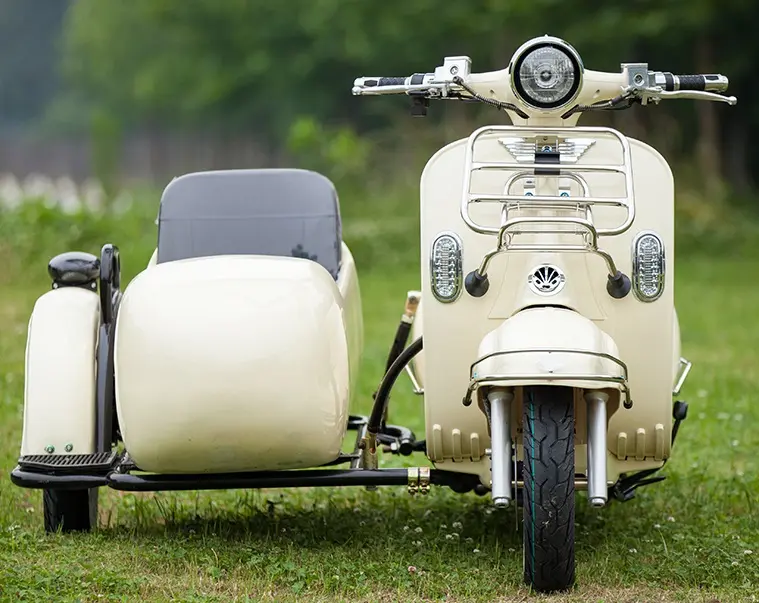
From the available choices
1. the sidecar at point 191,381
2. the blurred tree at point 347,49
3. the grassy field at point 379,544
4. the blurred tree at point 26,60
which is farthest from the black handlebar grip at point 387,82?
the blurred tree at point 26,60

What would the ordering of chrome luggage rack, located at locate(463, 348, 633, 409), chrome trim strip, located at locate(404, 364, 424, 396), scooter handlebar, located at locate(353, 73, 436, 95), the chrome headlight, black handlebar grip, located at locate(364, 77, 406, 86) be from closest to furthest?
chrome luggage rack, located at locate(463, 348, 633, 409)
the chrome headlight
scooter handlebar, located at locate(353, 73, 436, 95)
black handlebar grip, located at locate(364, 77, 406, 86)
chrome trim strip, located at locate(404, 364, 424, 396)

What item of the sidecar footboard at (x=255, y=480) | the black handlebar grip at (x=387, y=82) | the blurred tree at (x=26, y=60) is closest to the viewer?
the sidecar footboard at (x=255, y=480)

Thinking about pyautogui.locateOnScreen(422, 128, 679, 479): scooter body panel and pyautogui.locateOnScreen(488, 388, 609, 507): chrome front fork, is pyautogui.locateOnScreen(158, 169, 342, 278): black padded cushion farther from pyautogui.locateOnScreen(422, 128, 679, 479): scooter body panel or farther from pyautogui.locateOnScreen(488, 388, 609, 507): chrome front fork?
pyautogui.locateOnScreen(488, 388, 609, 507): chrome front fork

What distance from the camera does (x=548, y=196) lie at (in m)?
3.93

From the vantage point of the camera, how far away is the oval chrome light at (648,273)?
4031mm

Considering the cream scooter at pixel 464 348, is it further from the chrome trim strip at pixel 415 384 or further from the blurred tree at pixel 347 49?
the blurred tree at pixel 347 49

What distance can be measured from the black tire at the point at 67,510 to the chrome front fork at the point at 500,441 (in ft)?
4.67

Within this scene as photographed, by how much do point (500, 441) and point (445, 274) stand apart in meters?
0.56

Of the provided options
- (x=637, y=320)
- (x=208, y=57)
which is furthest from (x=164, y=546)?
(x=208, y=57)

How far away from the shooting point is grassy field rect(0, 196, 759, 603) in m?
3.88

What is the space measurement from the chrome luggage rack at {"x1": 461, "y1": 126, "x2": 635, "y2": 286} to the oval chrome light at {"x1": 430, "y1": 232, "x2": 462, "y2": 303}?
9cm

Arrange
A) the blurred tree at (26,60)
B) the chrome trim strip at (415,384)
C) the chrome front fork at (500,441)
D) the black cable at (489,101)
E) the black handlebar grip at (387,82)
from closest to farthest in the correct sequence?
the chrome front fork at (500,441)
the black cable at (489,101)
the black handlebar grip at (387,82)
the chrome trim strip at (415,384)
the blurred tree at (26,60)

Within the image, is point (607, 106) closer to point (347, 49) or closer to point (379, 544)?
point (379, 544)

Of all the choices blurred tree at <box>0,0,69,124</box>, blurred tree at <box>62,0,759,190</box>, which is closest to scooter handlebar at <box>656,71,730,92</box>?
blurred tree at <box>62,0,759,190</box>
